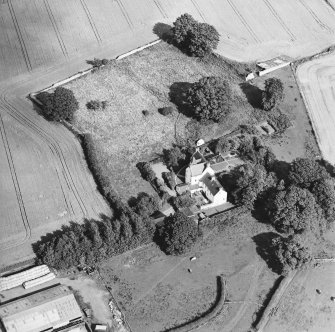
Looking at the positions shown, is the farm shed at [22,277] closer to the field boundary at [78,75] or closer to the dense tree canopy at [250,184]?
the dense tree canopy at [250,184]

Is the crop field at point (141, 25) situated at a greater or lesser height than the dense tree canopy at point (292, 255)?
greater

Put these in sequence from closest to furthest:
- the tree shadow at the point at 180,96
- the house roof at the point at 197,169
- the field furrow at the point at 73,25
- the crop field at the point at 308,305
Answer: the crop field at the point at 308,305
the house roof at the point at 197,169
the tree shadow at the point at 180,96
the field furrow at the point at 73,25

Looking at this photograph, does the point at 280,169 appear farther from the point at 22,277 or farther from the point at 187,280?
the point at 22,277

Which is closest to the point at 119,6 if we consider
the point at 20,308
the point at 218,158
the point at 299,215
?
the point at 218,158

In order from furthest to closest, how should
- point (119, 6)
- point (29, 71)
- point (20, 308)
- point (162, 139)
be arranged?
point (119, 6) < point (29, 71) < point (162, 139) < point (20, 308)

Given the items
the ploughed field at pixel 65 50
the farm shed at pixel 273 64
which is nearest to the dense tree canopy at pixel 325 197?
the ploughed field at pixel 65 50

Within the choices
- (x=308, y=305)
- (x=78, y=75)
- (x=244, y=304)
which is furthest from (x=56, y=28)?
(x=308, y=305)

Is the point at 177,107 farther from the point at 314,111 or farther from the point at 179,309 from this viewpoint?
the point at 179,309
